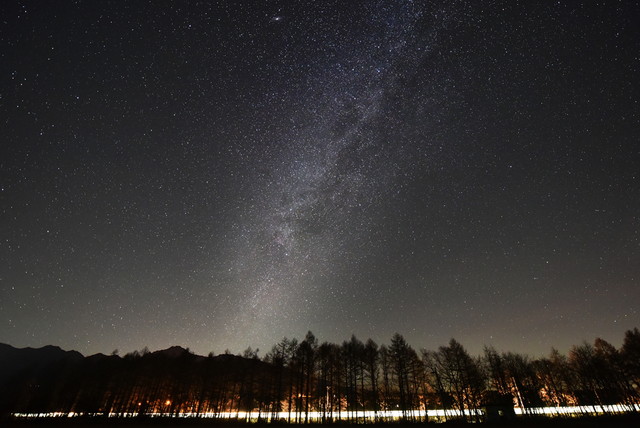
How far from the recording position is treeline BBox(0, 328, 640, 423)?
179 ft

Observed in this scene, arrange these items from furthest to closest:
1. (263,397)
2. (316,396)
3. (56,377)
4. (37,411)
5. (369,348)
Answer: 1. (56,377)
2. (37,411)
3. (263,397)
4. (316,396)
5. (369,348)

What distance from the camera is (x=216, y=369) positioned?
67562 millimetres

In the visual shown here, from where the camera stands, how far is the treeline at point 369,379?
54562 millimetres

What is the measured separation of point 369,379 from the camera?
177 feet

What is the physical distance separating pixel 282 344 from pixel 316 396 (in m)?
14.0

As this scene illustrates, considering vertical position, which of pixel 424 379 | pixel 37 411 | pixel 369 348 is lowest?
pixel 37 411

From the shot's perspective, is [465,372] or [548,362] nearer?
[465,372]

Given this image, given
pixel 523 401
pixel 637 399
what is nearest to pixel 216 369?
pixel 523 401

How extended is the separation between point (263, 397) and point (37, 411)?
55.3 metres

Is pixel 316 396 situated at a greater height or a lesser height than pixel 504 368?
lesser

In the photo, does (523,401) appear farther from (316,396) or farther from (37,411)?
(37,411)

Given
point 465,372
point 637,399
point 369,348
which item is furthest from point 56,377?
point 637,399

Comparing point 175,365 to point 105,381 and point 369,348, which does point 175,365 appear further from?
point 369,348

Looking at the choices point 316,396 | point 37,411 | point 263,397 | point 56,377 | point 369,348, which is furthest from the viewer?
point 56,377
